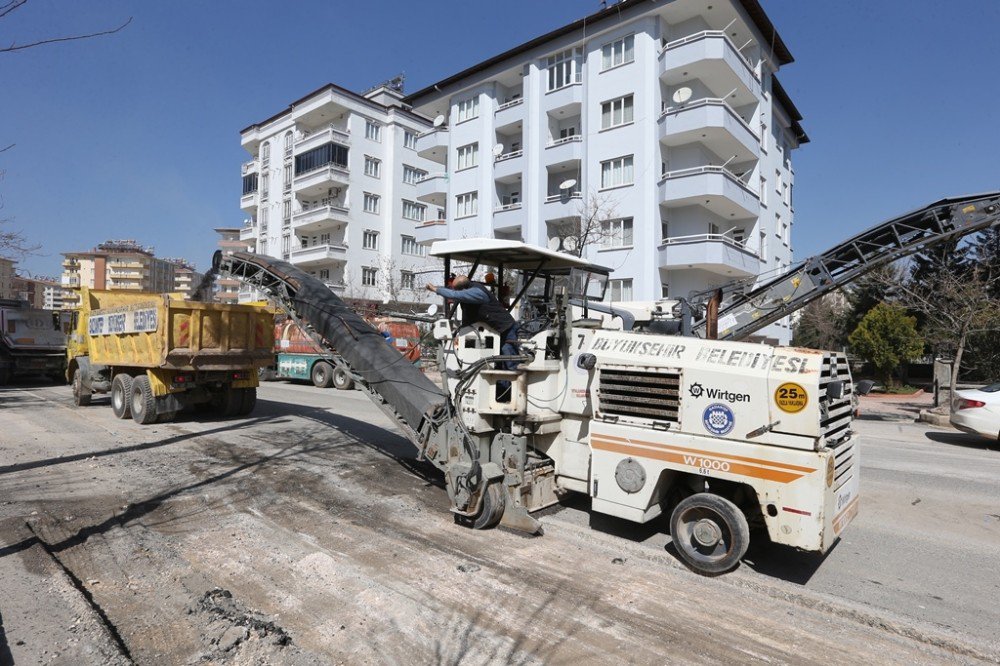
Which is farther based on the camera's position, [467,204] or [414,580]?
[467,204]

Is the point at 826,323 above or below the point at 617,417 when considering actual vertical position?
above

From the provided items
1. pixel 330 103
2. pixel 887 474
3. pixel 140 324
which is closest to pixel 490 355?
pixel 887 474

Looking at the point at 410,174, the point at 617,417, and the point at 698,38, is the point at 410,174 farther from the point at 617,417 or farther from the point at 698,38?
the point at 617,417

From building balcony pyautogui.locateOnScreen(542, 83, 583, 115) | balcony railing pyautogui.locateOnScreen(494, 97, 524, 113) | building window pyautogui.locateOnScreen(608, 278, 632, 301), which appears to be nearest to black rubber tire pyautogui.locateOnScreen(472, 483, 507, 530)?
building window pyautogui.locateOnScreen(608, 278, 632, 301)

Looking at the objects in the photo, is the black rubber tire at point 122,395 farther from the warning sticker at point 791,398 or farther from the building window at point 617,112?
the building window at point 617,112

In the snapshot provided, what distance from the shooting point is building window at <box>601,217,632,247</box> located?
82.2 feet

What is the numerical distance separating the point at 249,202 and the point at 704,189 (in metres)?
41.6

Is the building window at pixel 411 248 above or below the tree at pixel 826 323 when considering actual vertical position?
above

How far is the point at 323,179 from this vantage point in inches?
1673

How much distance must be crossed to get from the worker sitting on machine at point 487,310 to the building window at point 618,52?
74.1 ft

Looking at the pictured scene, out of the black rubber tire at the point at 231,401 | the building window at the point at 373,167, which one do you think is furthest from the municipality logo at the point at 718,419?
the building window at the point at 373,167

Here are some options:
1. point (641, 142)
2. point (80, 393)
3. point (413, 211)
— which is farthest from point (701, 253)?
point (413, 211)

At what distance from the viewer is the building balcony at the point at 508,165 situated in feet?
93.0

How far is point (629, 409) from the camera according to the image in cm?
518
